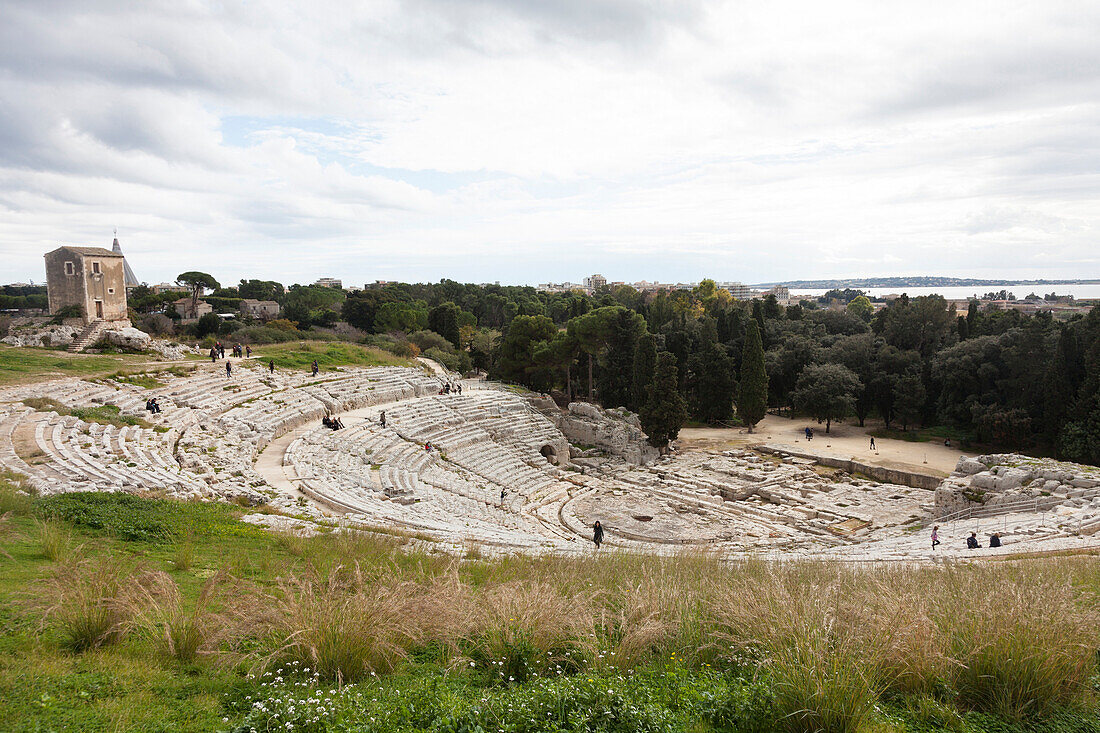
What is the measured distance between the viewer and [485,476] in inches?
914

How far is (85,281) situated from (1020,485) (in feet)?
122

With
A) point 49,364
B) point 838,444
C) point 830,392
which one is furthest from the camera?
point 830,392

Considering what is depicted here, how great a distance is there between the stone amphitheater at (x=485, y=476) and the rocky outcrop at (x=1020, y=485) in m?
0.05

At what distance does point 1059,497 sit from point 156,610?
2083cm

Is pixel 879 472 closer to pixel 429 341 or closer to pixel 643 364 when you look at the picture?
pixel 643 364

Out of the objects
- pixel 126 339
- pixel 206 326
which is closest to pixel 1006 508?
pixel 126 339

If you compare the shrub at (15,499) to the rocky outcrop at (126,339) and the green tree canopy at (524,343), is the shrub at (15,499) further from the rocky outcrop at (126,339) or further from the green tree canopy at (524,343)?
the green tree canopy at (524,343)

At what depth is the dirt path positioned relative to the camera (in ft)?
90.6

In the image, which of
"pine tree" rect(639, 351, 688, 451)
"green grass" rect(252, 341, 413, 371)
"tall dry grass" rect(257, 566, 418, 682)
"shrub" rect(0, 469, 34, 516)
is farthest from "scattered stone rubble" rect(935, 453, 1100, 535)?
"green grass" rect(252, 341, 413, 371)

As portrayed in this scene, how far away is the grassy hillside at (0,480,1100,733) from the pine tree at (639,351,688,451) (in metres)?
23.5

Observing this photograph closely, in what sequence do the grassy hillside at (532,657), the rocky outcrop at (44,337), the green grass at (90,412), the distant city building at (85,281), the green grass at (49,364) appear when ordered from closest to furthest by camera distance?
the grassy hillside at (532,657) → the green grass at (90,412) → the green grass at (49,364) → the rocky outcrop at (44,337) → the distant city building at (85,281)

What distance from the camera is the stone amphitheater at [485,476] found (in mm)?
12102

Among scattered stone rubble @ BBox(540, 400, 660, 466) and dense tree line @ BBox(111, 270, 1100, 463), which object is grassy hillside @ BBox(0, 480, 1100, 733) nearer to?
scattered stone rubble @ BBox(540, 400, 660, 466)

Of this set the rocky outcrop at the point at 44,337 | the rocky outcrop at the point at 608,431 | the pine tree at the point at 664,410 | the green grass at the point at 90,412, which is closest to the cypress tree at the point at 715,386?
the rocky outcrop at the point at 608,431
